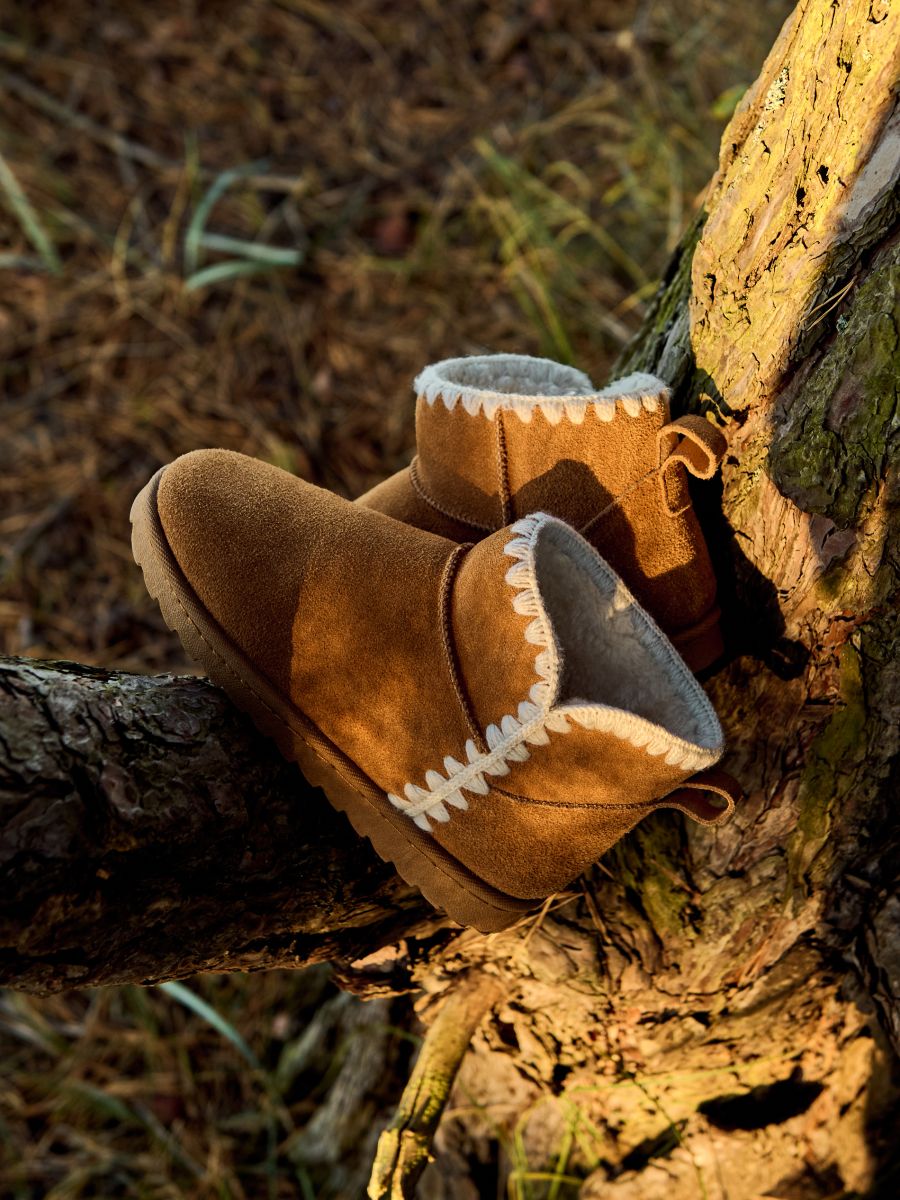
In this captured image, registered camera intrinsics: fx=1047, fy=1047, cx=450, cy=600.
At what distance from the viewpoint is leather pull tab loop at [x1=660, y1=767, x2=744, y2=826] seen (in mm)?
926

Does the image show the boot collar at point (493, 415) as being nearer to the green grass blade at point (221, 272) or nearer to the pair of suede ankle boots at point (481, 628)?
the pair of suede ankle boots at point (481, 628)

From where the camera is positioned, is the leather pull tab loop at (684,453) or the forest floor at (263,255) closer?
the leather pull tab loop at (684,453)

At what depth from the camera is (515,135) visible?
275 centimetres

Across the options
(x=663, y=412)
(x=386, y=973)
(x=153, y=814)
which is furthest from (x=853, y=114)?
(x=386, y=973)

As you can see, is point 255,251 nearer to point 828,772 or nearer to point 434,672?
point 434,672

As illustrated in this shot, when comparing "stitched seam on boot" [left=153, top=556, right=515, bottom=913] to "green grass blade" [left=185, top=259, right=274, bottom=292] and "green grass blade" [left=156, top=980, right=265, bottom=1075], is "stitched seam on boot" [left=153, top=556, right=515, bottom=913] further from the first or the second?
"green grass blade" [left=185, top=259, right=274, bottom=292]

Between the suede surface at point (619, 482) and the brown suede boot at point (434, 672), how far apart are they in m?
0.06

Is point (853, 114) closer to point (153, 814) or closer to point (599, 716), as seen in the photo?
point (599, 716)

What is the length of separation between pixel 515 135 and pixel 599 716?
2304 millimetres

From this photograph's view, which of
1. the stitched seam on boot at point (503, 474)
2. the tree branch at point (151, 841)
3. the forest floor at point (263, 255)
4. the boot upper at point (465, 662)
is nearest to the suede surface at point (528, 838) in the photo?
the boot upper at point (465, 662)

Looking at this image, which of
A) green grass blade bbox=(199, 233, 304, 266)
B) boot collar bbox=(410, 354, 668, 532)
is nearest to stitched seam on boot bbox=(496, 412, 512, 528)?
boot collar bbox=(410, 354, 668, 532)

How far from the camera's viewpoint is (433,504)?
1.12 meters

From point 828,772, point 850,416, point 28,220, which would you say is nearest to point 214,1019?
point 828,772

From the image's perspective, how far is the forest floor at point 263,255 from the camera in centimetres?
196
